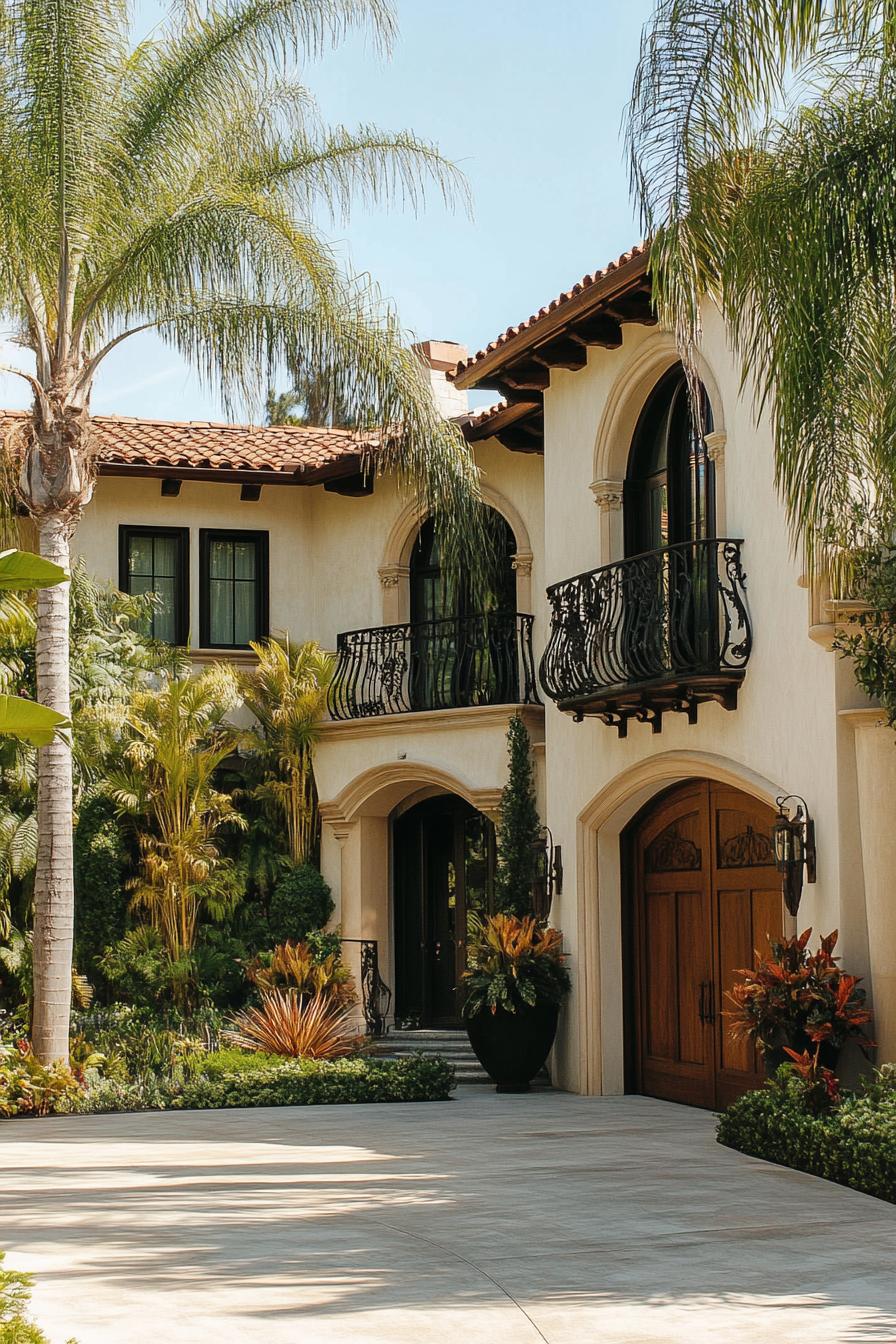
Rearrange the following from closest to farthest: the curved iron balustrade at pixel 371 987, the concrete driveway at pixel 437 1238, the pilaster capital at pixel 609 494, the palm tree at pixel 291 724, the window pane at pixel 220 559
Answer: the concrete driveway at pixel 437 1238, the pilaster capital at pixel 609 494, the curved iron balustrade at pixel 371 987, the palm tree at pixel 291 724, the window pane at pixel 220 559

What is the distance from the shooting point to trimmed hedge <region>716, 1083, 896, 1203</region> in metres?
10.1

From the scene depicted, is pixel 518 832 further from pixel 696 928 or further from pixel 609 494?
pixel 609 494

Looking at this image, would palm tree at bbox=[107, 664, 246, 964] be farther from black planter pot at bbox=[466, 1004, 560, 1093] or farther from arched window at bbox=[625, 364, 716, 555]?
arched window at bbox=[625, 364, 716, 555]

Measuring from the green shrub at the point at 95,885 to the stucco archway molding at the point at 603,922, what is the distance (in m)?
6.00

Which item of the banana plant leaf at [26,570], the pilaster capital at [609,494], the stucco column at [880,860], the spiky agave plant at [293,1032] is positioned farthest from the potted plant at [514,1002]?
the banana plant leaf at [26,570]

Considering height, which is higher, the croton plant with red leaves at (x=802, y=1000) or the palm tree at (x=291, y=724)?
the palm tree at (x=291, y=724)

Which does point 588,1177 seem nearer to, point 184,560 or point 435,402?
point 435,402

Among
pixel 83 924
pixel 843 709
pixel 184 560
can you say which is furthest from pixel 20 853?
pixel 843 709

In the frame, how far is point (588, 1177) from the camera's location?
11.0 m

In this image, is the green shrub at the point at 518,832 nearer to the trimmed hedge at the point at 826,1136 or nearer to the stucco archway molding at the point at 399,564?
the stucco archway molding at the point at 399,564

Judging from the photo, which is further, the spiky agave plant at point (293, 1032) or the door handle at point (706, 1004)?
the spiky agave plant at point (293, 1032)

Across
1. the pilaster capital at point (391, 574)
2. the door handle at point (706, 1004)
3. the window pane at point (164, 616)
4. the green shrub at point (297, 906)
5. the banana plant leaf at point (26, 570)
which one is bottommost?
the door handle at point (706, 1004)

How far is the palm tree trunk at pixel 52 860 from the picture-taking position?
1530 cm

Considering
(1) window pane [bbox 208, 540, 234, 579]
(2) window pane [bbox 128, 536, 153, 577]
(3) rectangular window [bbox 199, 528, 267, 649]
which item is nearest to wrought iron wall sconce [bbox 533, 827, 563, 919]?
(3) rectangular window [bbox 199, 528, 267, 649]
